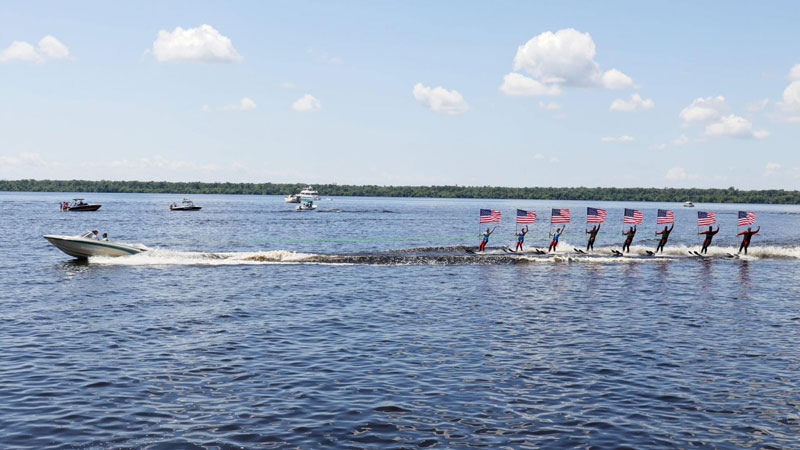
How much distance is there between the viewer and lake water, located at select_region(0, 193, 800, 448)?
15.1 m

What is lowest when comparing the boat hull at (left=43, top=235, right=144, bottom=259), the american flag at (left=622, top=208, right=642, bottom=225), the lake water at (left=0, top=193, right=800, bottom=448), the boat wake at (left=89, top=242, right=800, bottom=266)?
the lake water at (left=0, top=193, right=800, bottom=448)

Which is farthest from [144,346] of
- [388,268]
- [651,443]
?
[388,268]

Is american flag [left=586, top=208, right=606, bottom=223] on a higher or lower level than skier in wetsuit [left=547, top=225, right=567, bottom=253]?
higher

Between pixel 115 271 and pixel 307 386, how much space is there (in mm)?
29976

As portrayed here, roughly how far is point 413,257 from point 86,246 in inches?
1006

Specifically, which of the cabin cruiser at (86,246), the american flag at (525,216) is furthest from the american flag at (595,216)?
the cabin cruiser at (86,246)

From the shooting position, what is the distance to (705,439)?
14719 mm

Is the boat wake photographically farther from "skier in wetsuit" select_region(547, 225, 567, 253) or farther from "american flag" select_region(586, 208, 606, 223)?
"american flag" select_region(586, 208, 606, 223)

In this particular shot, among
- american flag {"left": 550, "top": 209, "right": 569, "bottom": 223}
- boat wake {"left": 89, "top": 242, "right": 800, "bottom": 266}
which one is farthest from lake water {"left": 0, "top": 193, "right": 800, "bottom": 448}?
american flag {"left": 550, "top": 209, "right": 569, "bottom": 223}

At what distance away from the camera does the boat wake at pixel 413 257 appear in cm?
4822

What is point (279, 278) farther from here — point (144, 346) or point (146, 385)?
point (146, 385)

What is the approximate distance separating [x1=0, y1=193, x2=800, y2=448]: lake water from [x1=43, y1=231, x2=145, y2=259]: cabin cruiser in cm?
368

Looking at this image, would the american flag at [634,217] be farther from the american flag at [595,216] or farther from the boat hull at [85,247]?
the boat hull at [85,247]

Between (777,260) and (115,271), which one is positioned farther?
(777,260)
